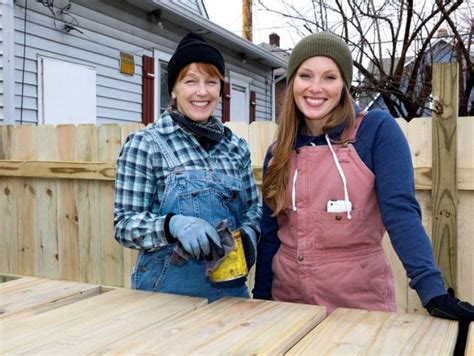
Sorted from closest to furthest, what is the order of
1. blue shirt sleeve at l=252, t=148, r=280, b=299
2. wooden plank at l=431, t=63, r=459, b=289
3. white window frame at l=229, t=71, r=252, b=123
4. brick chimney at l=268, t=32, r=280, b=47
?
1. blue shirt sleeve at l=252, t=148, r=280, b=299
2. wooden plank at l=431, t=63, r=459, b=289
3. white window frame at l=229, t=71, r=252, b=123
4. brick chimney at l=268, t=32, r=280, b=47

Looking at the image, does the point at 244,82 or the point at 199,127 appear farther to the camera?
the point at 244,82

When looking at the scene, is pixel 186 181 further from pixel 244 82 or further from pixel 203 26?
pixel 244 82

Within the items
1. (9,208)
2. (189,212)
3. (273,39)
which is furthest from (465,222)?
(273,39)

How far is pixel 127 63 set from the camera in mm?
7750

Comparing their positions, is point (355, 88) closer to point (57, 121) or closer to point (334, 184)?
point (57, 121)

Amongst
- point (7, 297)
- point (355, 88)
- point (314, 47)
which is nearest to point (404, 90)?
point (355, 88)

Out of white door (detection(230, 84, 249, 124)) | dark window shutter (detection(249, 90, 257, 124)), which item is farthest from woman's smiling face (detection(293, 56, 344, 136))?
dark window shutter (detection(249, 90, 257, 124))

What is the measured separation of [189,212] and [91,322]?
0.65 m

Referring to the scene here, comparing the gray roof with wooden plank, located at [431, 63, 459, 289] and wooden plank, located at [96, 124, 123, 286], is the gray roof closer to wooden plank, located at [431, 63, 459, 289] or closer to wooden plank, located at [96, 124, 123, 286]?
wooden plank, located at [96, 124, 123, 286]

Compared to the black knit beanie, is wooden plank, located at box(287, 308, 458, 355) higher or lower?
lower

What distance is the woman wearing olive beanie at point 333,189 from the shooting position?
173 cm

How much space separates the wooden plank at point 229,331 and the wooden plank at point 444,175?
1876 millimetres

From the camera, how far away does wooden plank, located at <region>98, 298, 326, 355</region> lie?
3.78 ft

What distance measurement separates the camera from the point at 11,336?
125 cm
